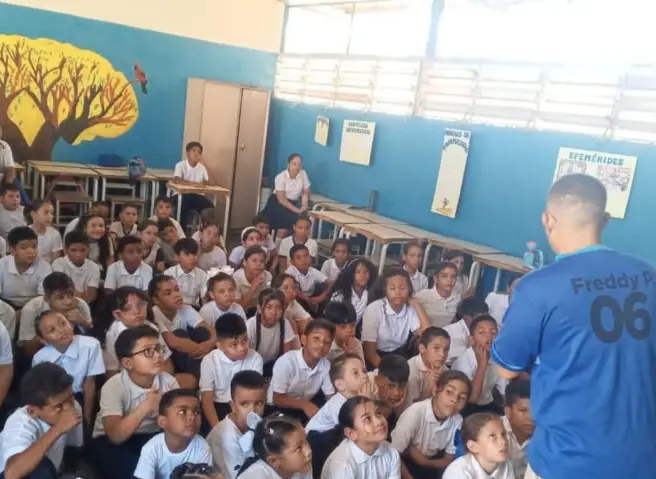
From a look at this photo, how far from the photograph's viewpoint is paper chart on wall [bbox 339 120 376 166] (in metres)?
6.08

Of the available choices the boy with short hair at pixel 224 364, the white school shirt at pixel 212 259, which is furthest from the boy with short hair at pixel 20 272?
the boy with short hair at pixel 224 364

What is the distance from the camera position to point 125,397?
2447 mm

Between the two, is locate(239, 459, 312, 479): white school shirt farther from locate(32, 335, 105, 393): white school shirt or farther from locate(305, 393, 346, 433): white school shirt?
locate(32, 335, 105, 393): white school shirt

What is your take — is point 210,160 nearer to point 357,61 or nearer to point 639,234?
point 357,61

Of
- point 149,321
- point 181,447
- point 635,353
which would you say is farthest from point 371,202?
point 635,353

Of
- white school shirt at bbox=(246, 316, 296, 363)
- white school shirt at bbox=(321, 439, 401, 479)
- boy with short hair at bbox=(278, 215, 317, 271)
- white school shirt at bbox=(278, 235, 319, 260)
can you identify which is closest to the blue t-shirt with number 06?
white school shirt at bbox=(321, 439, 401, 479)

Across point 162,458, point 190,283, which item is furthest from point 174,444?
point 190,283

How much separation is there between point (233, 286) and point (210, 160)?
3.66 metres

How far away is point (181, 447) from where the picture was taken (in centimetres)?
214

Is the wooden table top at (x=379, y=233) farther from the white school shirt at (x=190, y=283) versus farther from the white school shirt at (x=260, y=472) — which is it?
the white school shirt at (x=260, y=472)

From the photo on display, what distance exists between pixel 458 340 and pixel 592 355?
6.61 feet

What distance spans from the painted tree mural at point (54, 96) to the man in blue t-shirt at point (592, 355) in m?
5.90

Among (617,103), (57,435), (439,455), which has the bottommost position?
(439,455)

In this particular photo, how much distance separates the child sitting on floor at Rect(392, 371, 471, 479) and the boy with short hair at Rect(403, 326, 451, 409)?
0.36 meters
